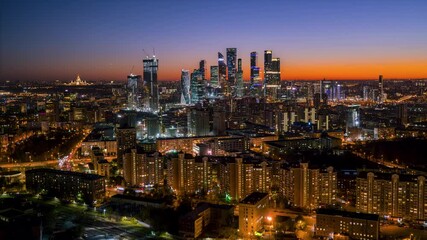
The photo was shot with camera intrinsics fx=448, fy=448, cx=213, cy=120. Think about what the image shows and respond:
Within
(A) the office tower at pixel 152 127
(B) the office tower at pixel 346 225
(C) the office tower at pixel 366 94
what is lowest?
(B) the office tower at pixel 346 225

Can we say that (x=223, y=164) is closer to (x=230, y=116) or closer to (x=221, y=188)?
(x=221, y=188)

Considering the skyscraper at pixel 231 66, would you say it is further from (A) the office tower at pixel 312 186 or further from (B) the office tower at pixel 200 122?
(A) the office tower at pixel 312 186

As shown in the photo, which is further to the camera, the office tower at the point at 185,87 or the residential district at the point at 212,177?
the office tower at the point at 185,87

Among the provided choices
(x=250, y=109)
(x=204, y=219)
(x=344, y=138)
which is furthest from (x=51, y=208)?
(x=250, y=109)

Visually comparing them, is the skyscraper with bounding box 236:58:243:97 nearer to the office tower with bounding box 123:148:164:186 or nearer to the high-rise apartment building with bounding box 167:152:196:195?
the office tower with bounding box 123:148:164:186

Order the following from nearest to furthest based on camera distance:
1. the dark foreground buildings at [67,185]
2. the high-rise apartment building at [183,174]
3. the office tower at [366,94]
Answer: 1. the dark foreground buildings at [67,185]
2. the high-rise apartment building at [183,174]
3. the office tower at [366,94]

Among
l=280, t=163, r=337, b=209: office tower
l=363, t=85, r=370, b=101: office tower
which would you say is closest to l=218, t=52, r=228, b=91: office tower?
l=363, t=85, r=370, b=101: office tower

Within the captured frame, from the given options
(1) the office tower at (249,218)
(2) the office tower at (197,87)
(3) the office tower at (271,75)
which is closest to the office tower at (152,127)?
(1) the office tower at (249,218)
